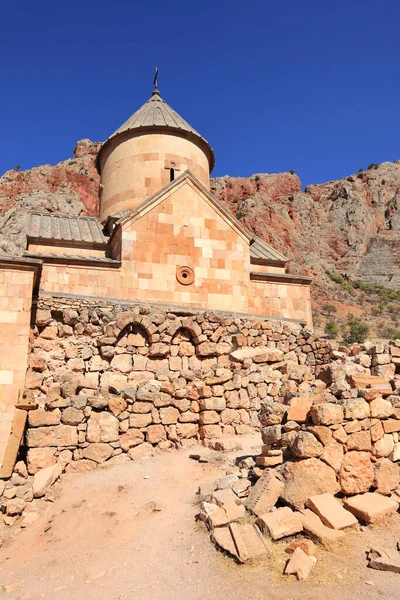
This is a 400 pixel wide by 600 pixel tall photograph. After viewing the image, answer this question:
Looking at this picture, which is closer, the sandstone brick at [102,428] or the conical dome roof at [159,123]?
the sandstone brick at [102,428]

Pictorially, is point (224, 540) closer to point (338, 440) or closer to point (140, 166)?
point (338, 440)

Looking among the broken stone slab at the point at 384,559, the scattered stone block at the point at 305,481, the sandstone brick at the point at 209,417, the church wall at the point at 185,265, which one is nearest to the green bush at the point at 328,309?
the church wall at the point at 185,265

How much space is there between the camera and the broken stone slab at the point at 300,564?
3.07 meters

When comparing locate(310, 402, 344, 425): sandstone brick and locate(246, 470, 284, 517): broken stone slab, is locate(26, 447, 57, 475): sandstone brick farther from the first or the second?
locate(310, 402, 344, 425): sandstone brick

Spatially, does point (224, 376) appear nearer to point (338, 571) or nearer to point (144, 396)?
point (144, 396)

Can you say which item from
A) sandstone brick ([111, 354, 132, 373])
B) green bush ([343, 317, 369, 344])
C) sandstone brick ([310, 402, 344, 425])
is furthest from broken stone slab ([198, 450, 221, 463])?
green bush ([343, 317, 369, 344])

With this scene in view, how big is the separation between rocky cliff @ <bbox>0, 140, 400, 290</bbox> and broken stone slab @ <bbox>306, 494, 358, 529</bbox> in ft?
101

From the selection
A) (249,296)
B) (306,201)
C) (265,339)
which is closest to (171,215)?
(249,296)

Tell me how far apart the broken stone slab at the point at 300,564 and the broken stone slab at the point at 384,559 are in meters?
0.40

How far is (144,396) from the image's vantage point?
6133 mm

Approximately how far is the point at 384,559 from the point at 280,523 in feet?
2.55

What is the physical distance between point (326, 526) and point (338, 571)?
490mm

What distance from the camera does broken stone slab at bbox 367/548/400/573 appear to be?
3100 mm

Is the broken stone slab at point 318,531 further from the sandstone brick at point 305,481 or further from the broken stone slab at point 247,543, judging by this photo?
the broken stone slab at point 247,543
